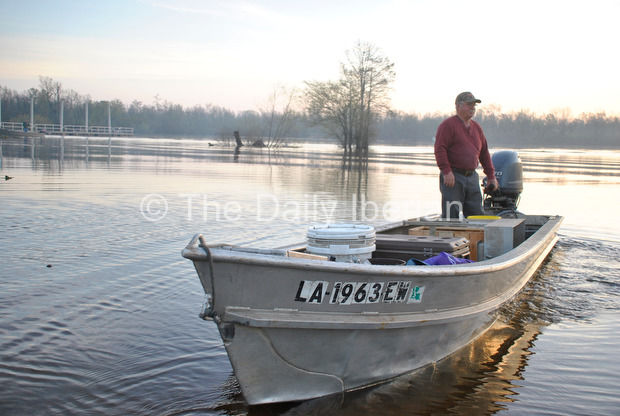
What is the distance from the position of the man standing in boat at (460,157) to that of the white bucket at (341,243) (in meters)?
2.96

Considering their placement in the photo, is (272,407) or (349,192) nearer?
(272,407)

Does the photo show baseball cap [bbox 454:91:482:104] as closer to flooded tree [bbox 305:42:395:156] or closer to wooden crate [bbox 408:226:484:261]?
wooden crate [bbox 408:226:484:261]

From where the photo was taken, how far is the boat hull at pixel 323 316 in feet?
12.1

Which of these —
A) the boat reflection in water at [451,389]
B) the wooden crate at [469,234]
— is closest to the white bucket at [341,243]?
the boat reflection in water at [451,389]

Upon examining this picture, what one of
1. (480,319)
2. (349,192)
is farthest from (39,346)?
(349,192)

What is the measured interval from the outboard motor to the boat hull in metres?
5.49

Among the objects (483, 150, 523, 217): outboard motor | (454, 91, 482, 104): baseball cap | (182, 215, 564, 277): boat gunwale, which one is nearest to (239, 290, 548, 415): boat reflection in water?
(182, 215, 564, 277): boat gunwale

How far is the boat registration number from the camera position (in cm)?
384

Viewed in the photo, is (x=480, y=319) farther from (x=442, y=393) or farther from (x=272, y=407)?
(x=272, y=407)

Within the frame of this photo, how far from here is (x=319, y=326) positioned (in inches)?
156

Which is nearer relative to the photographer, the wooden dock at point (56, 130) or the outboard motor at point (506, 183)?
the outboard motor at point (506, 183)

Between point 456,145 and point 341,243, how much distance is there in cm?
349

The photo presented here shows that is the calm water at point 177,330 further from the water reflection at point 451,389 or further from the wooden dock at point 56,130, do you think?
A: the wooden dock at point 56,130

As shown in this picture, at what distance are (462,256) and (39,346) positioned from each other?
12.3ft
